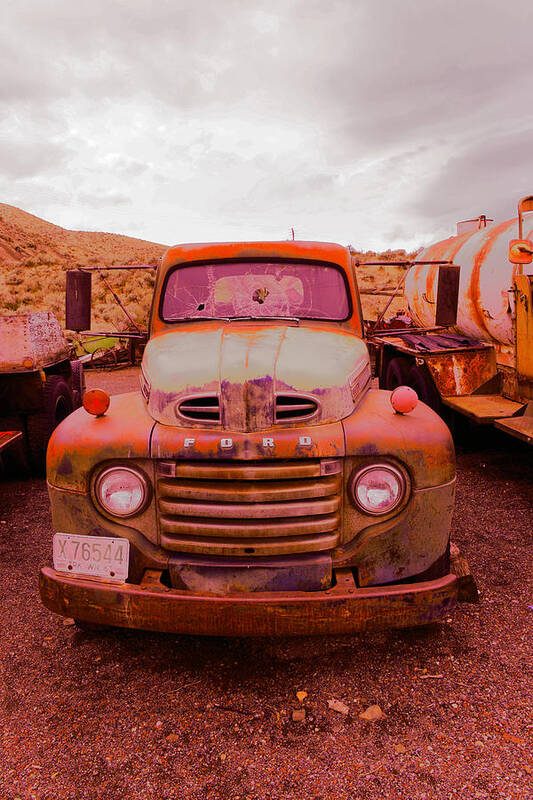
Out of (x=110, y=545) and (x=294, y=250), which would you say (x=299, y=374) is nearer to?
(x=110, y=545)

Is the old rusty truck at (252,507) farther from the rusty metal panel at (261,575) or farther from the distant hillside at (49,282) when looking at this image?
the distant hillside at (49,282)

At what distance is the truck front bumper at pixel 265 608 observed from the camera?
234 cm

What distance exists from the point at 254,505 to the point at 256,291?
1.77 meters

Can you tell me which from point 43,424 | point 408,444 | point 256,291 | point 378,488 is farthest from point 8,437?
point 408,444

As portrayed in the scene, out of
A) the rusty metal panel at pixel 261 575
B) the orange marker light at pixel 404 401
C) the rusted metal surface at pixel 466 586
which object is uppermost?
the orange marker light at pixel 404 401

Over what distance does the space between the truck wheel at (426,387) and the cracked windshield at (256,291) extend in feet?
10.6

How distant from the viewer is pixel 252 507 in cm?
246

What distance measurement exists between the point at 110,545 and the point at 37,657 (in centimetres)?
95

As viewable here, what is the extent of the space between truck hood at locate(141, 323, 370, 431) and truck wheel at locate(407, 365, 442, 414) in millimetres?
3834

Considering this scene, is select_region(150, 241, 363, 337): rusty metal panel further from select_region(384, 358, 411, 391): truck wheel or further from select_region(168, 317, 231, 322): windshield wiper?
select_region(384, 358, 411, 391): truck wheel

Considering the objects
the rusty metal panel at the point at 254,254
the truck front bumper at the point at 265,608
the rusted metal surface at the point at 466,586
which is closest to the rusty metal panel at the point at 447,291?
the rusty metal panel at the point at 254,254

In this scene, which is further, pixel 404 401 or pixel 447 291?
pixel 447 291

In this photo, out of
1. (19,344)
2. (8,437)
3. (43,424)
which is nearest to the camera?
(8,437)

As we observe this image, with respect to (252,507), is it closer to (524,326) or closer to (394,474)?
(394,474)
